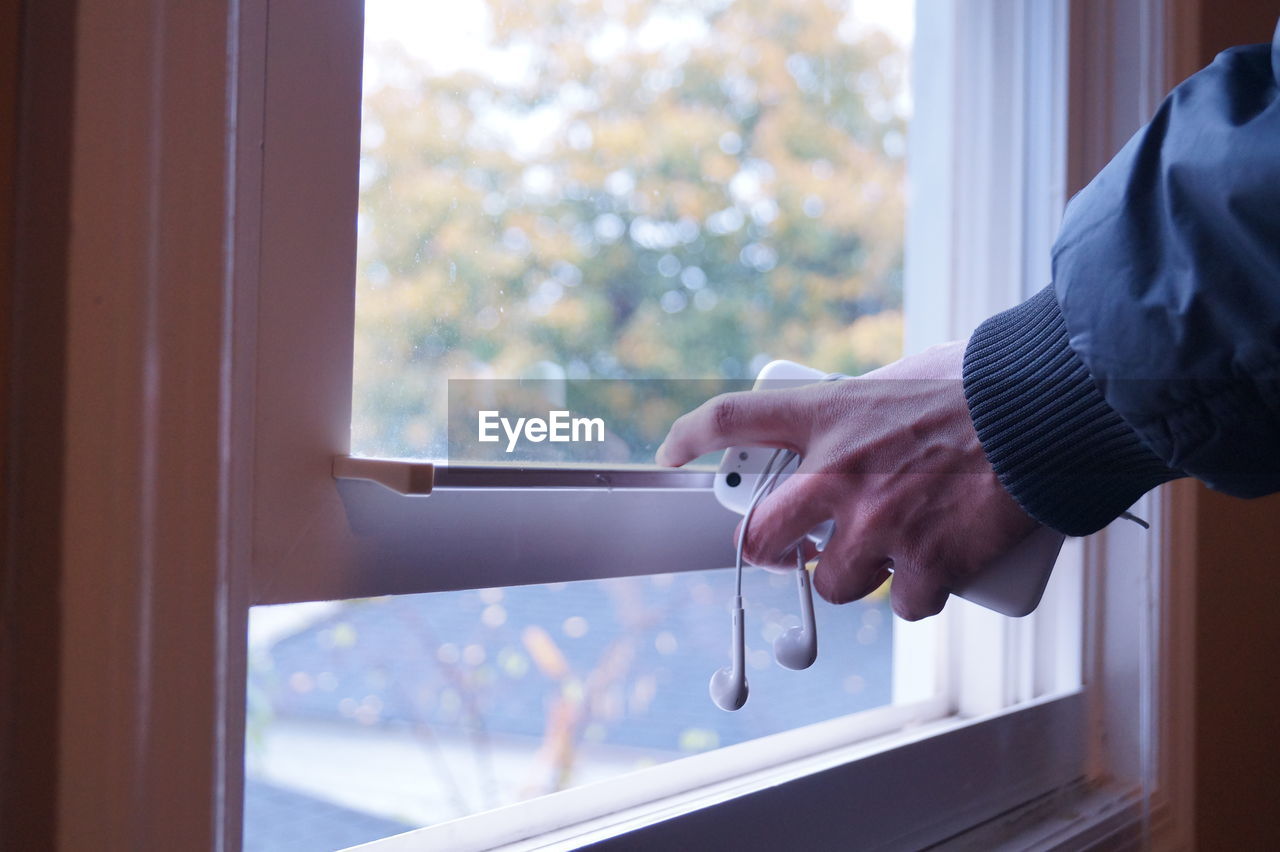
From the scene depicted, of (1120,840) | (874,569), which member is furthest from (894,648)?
(874,569)

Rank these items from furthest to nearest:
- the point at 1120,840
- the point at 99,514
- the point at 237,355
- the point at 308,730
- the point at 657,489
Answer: the point at 1120,840 < the point at 657,489 < the point at 308,730 < the point at 237,355 < the point at 99,514

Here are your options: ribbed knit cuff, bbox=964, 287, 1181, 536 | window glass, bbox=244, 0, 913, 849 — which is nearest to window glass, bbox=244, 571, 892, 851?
window glass, bbox=244, 0, 913, 849

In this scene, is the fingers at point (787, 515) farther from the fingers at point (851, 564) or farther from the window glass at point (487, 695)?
the window glass at point (487, 695)

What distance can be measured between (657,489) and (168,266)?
16.2 inches

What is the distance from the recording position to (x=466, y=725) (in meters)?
0.64

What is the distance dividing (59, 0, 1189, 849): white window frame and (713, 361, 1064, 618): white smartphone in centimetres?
8

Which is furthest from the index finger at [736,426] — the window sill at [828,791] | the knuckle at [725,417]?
the window sill at [828,791]

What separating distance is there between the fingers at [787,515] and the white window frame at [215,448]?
11cm

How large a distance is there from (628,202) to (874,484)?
1.01 feet

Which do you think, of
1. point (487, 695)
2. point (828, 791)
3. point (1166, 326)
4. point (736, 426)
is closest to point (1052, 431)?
point (1166, 326)

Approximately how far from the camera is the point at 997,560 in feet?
2.06

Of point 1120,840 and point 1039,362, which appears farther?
point 1120,840

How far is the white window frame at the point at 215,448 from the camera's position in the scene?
0.35 meters

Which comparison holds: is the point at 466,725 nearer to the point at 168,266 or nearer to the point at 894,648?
the point at 168,266
